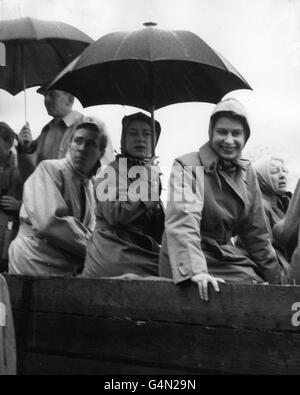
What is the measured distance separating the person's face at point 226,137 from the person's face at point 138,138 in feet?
3.00

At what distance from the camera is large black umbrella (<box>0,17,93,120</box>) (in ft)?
25.3

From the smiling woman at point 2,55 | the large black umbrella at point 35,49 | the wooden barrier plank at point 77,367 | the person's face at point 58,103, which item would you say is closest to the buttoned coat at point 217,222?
the wooden barrier plank at point 77,367

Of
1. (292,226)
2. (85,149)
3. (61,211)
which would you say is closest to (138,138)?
(85,149)

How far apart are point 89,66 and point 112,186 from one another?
109 centimetres

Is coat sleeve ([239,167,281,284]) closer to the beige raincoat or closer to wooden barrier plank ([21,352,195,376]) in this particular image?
the beige raincoat

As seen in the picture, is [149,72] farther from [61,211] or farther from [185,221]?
[185,221]

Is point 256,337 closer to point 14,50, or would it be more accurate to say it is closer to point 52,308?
point 52,308

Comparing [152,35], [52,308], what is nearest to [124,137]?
[152,35]

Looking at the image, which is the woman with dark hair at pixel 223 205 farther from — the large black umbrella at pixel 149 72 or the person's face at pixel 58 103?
the person's face at pixel 58 103

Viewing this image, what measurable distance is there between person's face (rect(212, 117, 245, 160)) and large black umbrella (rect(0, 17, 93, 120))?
2943 mm

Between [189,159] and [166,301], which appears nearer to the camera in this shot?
[166,301]

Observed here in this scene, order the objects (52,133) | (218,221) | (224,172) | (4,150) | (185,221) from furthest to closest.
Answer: (52,133)
(4,150)
(224,172)
(218,221)
(185,221)

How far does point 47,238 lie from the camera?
611cm

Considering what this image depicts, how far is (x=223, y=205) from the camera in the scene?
5.07 meters
